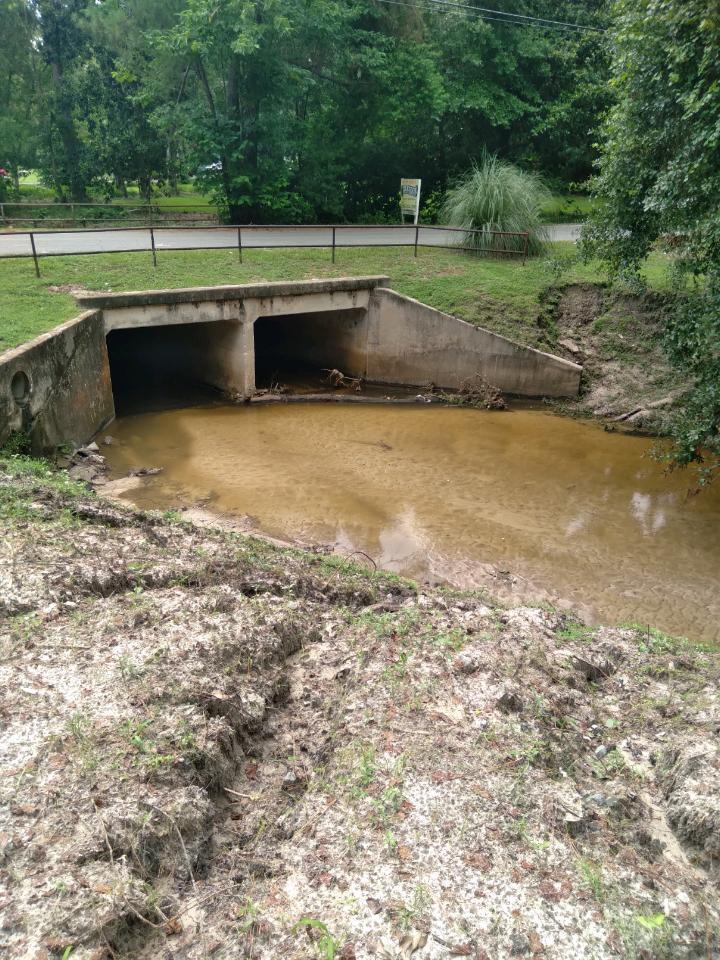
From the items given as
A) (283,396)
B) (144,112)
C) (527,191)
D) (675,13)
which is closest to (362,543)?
(283,396)

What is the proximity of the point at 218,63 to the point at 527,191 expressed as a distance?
30.3 feet

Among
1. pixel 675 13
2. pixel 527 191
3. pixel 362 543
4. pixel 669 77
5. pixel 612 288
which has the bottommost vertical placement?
pixel 362 543

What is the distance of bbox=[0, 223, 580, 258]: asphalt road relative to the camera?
14.8 meters

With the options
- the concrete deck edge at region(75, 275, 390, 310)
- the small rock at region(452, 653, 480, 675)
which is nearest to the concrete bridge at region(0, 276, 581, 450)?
the concrete deck edge at region(75, 275, 390, 310)

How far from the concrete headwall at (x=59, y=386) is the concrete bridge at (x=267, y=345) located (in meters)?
0.03

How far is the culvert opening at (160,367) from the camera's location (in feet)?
44.1

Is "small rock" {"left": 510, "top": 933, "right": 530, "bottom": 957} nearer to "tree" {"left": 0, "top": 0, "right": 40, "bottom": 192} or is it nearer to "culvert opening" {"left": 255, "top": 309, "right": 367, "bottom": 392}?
"culvert opening" {"left": 255, "top": 309, "right": 367, "bottom": 392}

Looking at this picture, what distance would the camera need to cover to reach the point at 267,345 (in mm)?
16656

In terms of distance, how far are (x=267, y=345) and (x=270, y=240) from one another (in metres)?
2.85

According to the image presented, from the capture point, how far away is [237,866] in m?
3.21

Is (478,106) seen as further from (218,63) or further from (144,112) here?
(144,112)

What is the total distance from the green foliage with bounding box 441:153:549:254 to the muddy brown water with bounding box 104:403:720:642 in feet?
18.1

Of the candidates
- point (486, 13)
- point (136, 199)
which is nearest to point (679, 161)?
point (486, 13)

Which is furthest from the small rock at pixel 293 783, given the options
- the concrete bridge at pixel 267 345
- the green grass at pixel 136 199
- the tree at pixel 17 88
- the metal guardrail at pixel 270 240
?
the tree at pixel 17 88
